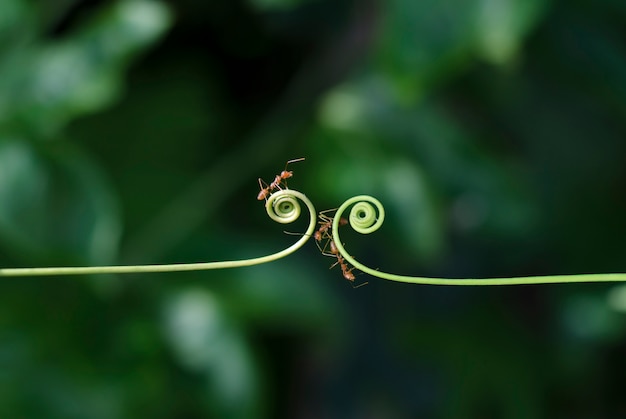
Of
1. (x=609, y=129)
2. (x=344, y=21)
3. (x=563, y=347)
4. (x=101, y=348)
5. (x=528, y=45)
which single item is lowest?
(x=563, y=347)

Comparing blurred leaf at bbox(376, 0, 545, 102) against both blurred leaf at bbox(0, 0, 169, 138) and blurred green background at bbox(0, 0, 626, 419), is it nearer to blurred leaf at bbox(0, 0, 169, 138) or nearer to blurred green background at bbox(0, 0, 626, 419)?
blurred green background at bbox(0, 0, 626, 419)

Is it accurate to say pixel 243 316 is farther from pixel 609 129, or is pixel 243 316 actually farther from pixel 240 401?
pixel 609 129

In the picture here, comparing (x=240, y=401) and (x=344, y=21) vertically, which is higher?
(x=344, y=21)

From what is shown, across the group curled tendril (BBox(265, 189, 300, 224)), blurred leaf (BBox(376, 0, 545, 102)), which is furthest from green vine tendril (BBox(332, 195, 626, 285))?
blurred leaf (BBox(376, 0, 545, 102))

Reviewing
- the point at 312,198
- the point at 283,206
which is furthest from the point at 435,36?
the point at 283,206

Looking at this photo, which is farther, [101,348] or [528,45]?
[528,45]

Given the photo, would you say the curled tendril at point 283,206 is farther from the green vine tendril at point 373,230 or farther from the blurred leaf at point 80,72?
the blurred leaf at point 80,72

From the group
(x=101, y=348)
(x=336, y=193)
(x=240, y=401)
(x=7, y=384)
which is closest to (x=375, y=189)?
(x=336, y=193)
